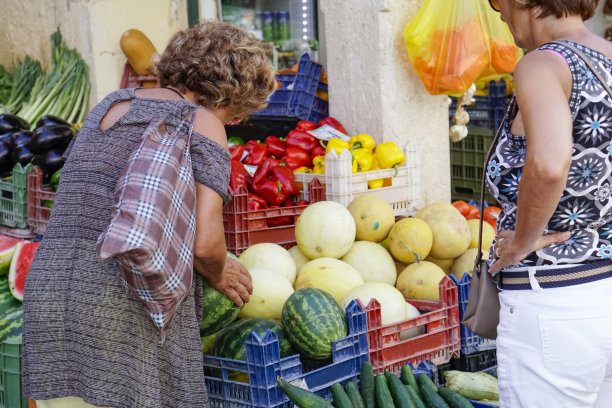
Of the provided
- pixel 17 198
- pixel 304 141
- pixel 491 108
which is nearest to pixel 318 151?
pixel 304 141

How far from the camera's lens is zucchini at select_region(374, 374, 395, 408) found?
9.34 feet

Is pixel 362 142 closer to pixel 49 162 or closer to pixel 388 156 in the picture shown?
pixel 388 156

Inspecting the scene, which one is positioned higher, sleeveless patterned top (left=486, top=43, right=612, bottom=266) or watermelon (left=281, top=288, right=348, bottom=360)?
sleeveless patterned top (left=486, top=43, right=612, bottom=266)

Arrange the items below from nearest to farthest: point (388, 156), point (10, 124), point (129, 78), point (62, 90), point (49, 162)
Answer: point (388, 156) → point (49, 162) → point (10, 124) → point (129, 78) → point (62, 90)

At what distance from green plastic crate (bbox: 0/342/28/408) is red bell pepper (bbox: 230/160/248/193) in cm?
161

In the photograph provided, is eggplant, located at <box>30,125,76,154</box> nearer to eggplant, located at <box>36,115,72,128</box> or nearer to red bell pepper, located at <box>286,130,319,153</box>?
eggplant, located at <box>36,115,72,128</box>

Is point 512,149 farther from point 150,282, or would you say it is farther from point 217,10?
point 217,10

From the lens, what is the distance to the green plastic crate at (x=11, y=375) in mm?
3234

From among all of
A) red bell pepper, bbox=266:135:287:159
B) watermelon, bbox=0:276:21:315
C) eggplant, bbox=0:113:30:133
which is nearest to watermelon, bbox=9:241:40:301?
watermelon, bbox=0:276:21:315

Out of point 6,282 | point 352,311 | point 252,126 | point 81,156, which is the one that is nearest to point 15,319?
point 6,282

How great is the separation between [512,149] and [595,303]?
0.46 metres

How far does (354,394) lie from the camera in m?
2.90

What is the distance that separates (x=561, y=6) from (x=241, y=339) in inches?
68.5

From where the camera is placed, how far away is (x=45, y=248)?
2.43 meters
